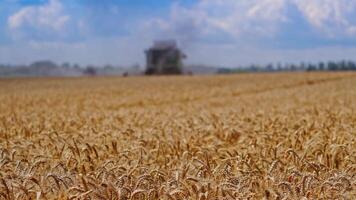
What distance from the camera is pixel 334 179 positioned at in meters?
4.14

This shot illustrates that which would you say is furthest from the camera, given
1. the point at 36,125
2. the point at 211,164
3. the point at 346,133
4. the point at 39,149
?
the point at 36,125

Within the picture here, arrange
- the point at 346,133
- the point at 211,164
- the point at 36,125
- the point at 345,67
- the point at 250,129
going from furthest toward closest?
the point at 345,67 < the point at 36,125 < the point at 250,129 < the point at 346,133 < the point at 211,164

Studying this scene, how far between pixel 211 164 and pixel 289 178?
3.76ft

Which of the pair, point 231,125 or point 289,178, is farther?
point 231,125

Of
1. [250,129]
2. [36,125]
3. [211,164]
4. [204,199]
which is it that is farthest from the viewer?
[36,125]

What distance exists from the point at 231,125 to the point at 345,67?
466 ft

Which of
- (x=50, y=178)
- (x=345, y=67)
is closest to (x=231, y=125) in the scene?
(x=50, y=178)

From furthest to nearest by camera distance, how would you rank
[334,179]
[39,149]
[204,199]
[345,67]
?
[345,67]
[39,149]
[334,179]
[204,199]

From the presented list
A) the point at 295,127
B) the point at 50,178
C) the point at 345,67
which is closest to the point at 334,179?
the point at 50,178

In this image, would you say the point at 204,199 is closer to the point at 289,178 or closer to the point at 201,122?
the point at 289,178

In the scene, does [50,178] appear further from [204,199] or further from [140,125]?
[140,125]

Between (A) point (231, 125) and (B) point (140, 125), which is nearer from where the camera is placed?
(A) point (231, 125)

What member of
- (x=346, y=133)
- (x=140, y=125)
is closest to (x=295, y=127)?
(x=346, y=133)

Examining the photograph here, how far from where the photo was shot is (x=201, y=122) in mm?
9344
